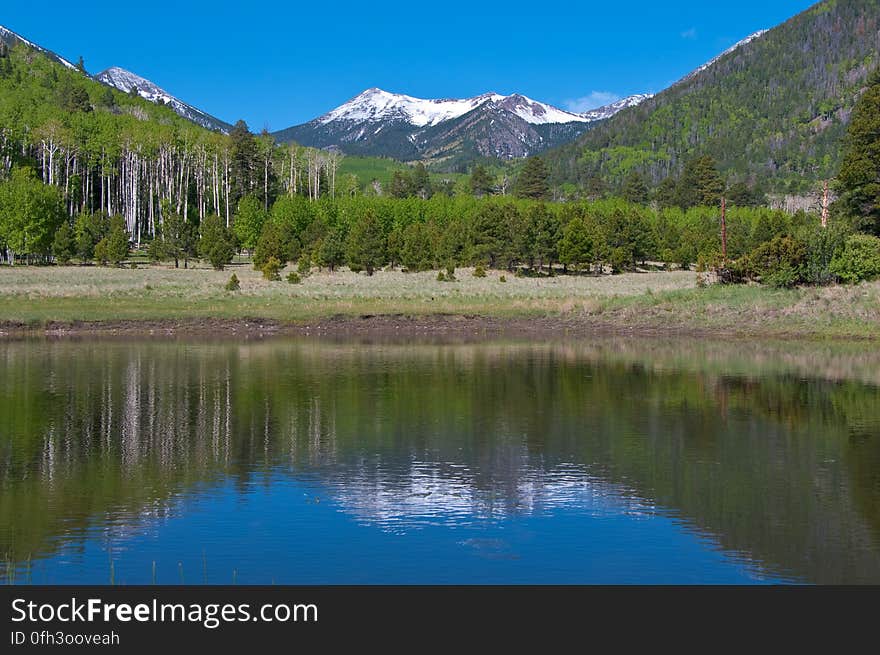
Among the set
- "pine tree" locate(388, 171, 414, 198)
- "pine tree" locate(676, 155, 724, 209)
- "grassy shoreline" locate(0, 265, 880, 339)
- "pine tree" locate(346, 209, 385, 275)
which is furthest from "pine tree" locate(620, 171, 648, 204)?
"grassy shoreline" locate(0, 265, 880, 339)

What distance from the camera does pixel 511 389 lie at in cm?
2838

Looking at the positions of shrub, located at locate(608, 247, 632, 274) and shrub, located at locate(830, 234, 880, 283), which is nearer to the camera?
shrub, located at locate(830, 234, 880, 283)

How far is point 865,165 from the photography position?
64250 millimetres

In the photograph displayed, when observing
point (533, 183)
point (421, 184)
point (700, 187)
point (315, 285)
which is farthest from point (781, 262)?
point (421, 184)

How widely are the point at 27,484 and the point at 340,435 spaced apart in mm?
6653

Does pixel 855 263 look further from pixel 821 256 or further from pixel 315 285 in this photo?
pixel 315 285

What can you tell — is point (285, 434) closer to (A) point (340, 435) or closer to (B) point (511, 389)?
(A) point (340, 435)

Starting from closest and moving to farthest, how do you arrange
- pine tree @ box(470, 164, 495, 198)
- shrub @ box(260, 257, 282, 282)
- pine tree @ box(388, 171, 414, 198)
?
1. shrub @ box(260, 257, 282, 282)
2. pine tree @ box(388, 171, 414, 198)
3. pine tree @ box(470, 164, 495, 198)

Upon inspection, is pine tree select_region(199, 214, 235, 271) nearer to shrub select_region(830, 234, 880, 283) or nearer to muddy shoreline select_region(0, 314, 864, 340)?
muddy shoreline select_region(0, 314, 864, 340)

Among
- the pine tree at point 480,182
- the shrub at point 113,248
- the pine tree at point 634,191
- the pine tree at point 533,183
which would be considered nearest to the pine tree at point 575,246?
the shrub at point 113,248

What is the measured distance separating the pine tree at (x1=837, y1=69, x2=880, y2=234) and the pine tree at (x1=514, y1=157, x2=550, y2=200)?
9421 cm

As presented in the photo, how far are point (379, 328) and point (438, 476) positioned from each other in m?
32.7

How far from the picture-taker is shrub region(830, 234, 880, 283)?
2074 inches
